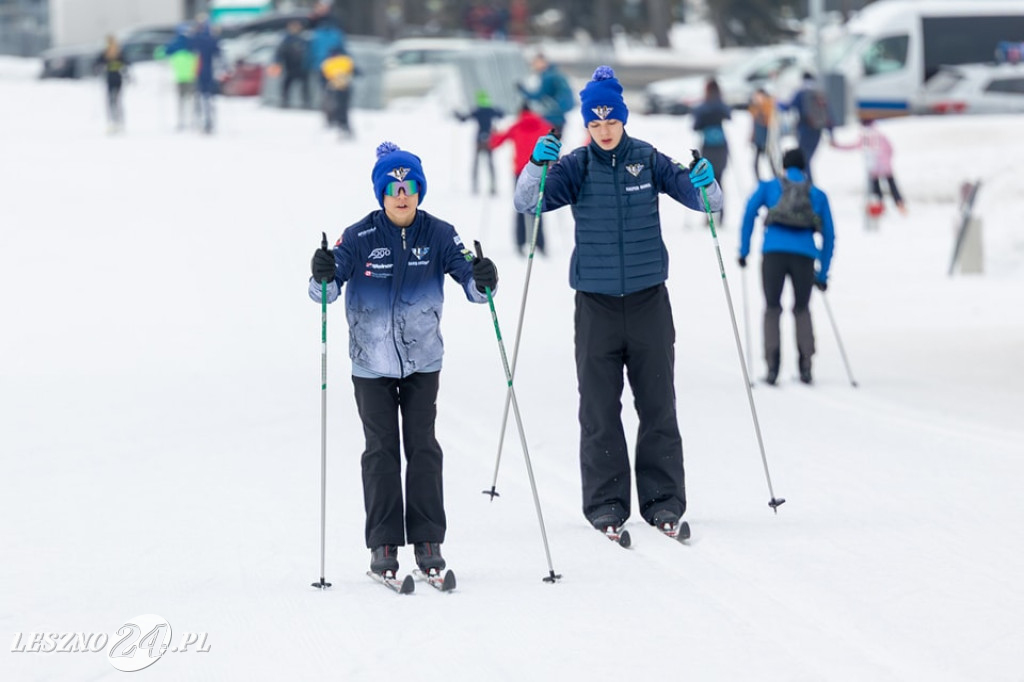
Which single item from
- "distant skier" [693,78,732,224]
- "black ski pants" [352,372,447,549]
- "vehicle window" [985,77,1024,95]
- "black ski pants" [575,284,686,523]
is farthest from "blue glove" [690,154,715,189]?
"vehicle window" [985,77,1024,95]

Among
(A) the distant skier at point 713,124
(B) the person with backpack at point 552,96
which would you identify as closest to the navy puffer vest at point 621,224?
(B) the person with backpack at point 552,96

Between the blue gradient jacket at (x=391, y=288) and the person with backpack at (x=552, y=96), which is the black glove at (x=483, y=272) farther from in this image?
the person with backpack at (x=552, y=96)

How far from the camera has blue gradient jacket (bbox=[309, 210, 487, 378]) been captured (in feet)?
22.2

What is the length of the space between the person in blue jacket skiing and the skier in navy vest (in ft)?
2.91

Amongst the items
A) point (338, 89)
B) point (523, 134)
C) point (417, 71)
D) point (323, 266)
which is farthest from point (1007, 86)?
point (323, 266)

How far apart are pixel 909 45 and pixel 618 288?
86.6ft

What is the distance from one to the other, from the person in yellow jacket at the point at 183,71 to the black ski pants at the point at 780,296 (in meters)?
18.9

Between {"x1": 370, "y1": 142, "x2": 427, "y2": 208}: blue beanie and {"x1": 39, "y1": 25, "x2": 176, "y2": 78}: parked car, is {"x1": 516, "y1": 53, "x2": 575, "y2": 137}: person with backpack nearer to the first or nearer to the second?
{"x1": 370, "y1": 142, "x2": 427, "y2": 208}: blue beanie

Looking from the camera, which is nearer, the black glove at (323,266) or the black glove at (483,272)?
the black glove at (323,266)

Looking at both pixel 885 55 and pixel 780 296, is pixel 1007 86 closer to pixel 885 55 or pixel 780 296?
pixel 885 55

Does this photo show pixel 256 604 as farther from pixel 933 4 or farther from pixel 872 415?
pixel 933 4

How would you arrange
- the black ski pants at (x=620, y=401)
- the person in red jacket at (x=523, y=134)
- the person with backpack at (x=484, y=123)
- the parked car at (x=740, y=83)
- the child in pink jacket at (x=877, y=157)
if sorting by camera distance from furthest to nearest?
1. the parked car at (x=740, y=83)
2. the person with backpack at (x=484, y=123)
3. the child in pink jacket at (x=877, y=157)
4. the person in red jacket at (x=523, y=134)
5. the black ski pants at (x=620, y=401)

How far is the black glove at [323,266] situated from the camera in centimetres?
663

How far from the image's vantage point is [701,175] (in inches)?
299
